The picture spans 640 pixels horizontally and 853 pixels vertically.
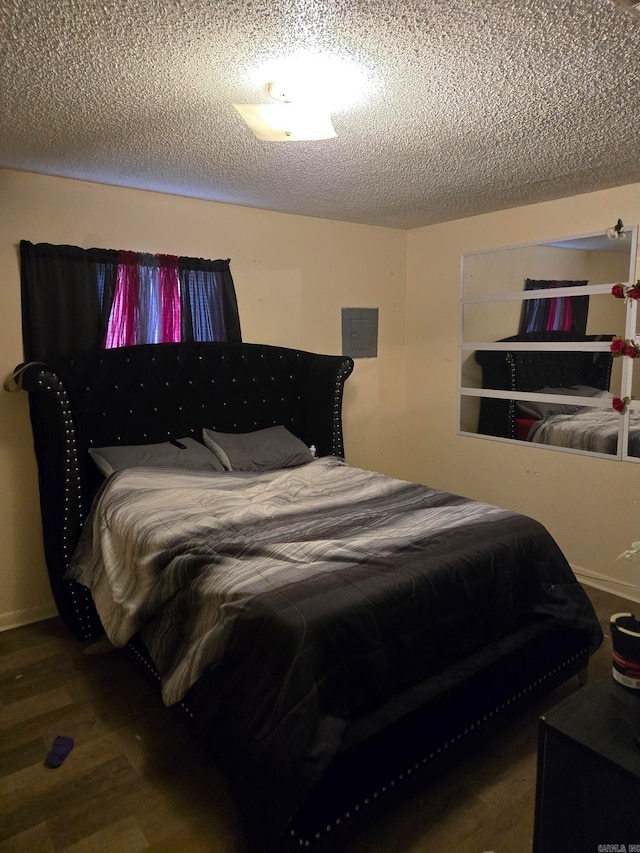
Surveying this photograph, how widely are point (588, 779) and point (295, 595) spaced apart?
0.88m

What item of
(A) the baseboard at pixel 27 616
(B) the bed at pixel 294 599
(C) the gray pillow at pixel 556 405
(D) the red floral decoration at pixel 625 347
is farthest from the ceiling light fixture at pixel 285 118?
(A) the baseboard at pixel 27 616

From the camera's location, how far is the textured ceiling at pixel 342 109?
1.44 metres

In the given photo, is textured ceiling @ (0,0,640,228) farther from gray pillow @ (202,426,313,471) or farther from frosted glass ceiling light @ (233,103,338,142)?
gray pillow @ (202,426,313,471)

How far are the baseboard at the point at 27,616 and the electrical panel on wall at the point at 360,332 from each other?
2.54 metres

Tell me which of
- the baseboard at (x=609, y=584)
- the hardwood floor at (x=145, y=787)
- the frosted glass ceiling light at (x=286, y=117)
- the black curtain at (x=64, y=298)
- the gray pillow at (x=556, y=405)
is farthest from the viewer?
the gray pillow at (x=556, y=405)

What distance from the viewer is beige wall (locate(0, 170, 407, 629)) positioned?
9.29 feet

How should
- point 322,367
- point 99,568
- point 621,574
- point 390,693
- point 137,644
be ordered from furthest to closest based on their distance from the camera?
point 322,367 → point 621,574 → point 99,568 → point 137,644 → point 390,693

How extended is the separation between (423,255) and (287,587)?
3.26 meters

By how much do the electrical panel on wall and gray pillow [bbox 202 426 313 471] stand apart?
3.51ft

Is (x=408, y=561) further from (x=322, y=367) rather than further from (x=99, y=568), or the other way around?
(x=322, y=367)

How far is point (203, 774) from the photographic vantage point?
194cm

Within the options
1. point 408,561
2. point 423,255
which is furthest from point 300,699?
point 423,255

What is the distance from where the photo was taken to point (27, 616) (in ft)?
Answer: 9.78

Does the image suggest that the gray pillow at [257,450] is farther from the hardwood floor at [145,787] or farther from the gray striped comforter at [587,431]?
the gray striped comforter at [587,431]
